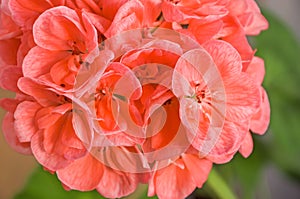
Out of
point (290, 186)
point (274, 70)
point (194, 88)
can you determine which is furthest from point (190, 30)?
point (290, 186)

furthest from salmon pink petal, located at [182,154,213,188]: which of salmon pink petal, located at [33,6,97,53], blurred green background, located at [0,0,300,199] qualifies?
blurred green background, located at [0,0,300,199]

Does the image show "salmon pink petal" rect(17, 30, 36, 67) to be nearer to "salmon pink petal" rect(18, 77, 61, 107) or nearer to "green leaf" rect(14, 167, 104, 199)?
"salmon pink petal" rect(18, 77, 61, 107)

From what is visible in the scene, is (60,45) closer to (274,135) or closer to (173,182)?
(173,182)

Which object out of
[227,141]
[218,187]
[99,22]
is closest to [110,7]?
[99,22]

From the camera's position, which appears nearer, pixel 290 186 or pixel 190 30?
pixel 190 30

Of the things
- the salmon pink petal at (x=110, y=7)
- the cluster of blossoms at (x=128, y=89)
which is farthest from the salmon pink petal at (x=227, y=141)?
the salmon pink petal at (x=110, y=7)

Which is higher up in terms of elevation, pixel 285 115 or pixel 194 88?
pixel 194 88

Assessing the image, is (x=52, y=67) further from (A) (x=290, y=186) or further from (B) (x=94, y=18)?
(A) (x=290, y=186)

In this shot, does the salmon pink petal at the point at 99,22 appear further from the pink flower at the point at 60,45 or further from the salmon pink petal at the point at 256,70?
the salmon pink petal at the point at 256,70
